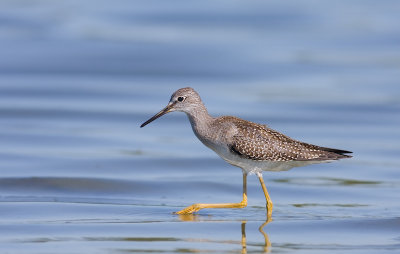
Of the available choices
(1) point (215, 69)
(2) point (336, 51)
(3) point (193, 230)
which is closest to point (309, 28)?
(2) point (336, 51)

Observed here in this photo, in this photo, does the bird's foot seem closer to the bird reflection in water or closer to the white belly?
the bird reflection in water

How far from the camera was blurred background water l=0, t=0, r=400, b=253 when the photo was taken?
11.0 metres

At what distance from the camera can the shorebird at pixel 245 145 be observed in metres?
12.0

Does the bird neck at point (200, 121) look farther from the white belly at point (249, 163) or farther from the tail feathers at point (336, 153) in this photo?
the tail feathers at point (336, 153)

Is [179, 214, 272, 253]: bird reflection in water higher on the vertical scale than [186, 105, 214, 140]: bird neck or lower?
lower

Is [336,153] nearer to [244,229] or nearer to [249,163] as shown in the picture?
[249,163]

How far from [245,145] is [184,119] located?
289 inches

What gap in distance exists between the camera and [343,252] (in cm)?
996

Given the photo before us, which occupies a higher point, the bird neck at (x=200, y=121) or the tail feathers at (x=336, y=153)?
the bird neck at (x=200, y=121)

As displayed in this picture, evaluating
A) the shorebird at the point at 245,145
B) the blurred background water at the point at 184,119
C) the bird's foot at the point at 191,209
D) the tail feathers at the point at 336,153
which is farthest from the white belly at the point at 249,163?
the bird's foot at the point at 191,209

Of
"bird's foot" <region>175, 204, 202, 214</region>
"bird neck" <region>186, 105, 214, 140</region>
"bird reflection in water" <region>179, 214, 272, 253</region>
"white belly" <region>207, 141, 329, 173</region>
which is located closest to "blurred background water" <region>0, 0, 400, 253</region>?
"bird reflection in water" <region>179, 214, 272, 253</region>

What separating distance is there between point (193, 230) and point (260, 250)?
1.17m

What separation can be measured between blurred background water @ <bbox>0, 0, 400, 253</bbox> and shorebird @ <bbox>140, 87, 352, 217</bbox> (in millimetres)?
642

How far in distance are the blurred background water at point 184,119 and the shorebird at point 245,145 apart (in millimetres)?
642
